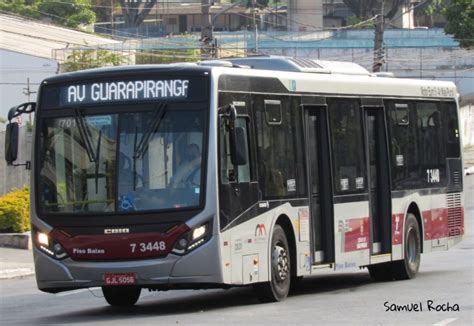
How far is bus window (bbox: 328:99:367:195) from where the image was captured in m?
17.3

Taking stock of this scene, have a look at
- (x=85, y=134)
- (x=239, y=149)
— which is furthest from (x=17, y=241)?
(x=239, y=149)

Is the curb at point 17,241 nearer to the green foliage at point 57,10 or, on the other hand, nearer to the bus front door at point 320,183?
the bus front door at point 320,183

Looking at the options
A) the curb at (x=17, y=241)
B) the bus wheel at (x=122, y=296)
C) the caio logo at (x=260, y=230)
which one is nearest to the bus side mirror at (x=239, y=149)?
the caio logo at (x=260, y=230)

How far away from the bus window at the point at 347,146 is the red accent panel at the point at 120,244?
12.2 feet

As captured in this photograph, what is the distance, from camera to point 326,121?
17.2 meters

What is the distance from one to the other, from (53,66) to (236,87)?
184 feet

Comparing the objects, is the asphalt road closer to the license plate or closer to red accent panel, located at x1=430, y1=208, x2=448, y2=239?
the license plate

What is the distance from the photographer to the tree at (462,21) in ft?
186

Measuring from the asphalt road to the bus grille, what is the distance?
643mm

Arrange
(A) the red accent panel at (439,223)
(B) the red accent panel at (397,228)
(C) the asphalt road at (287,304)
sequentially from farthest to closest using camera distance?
(A) the red accent panel at (439,223) → (B) the red accent panel at (397,228) → (C) the asphalt road at (287,304)

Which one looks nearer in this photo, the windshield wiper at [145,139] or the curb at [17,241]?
the windshield wiper at [145,139]

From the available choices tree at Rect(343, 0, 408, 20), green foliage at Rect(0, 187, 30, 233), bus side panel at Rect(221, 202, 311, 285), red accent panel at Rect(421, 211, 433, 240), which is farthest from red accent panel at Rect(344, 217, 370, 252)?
tree at Rect(343, 0, 408, 20)

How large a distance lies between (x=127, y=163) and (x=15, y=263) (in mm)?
11283

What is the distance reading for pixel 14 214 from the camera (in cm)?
2825
